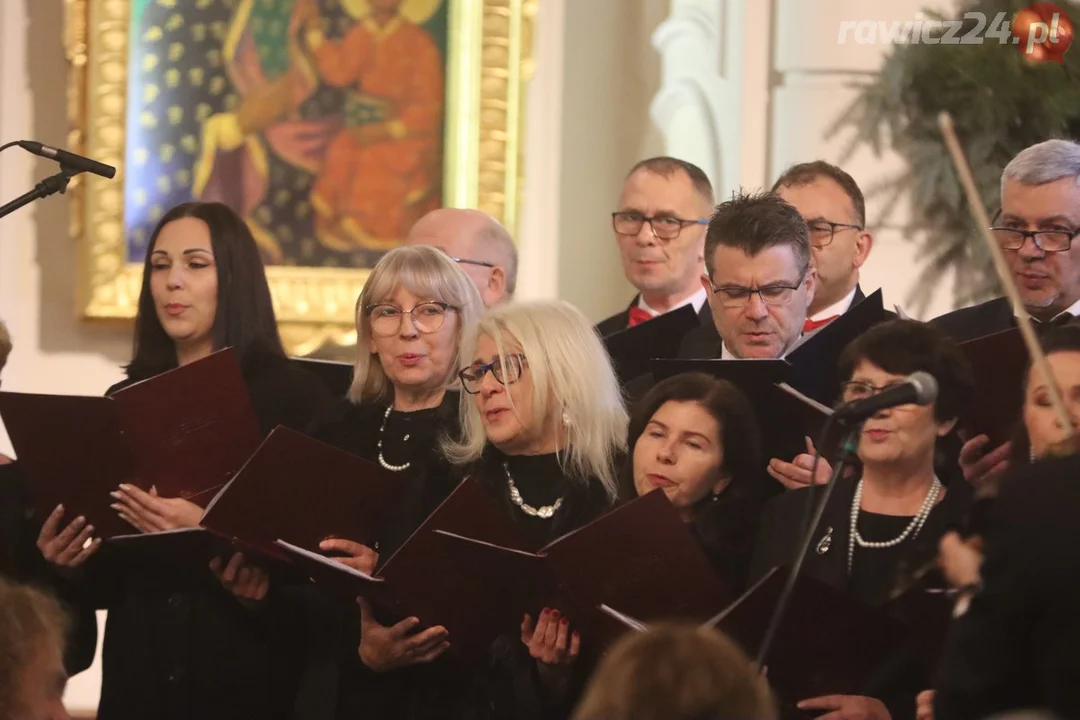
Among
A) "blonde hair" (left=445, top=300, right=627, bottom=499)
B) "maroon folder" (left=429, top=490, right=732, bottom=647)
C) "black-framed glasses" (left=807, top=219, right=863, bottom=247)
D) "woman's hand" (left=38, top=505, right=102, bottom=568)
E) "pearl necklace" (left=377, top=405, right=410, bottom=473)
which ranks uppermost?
"black-framed glasses" (left=807, top=219, right=863, bottom=247)

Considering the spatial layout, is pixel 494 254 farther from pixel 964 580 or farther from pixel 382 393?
pixel 964 580

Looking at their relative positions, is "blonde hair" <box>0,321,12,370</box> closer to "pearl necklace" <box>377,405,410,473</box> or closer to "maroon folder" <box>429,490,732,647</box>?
"pearl necklace" <box>377,405,410,473</box>

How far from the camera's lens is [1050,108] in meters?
5.79

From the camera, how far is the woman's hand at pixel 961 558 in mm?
2428

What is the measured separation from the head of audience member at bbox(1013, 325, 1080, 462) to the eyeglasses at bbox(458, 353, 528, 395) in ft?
3.55

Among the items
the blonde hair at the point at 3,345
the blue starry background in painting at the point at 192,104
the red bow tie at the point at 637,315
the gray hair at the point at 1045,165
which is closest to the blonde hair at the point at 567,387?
the gray hair at the point at 1045,165

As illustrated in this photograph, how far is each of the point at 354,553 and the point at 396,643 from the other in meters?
0.23

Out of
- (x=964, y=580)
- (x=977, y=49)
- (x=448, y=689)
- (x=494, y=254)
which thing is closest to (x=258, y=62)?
(x=494, y=254)

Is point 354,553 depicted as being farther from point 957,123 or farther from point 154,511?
point 957,123

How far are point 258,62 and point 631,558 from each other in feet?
12.9

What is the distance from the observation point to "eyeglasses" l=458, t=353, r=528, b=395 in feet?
11.9

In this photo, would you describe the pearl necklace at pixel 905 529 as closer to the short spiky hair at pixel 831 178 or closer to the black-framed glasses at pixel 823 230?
the black-framed glasses at pixel 823 230

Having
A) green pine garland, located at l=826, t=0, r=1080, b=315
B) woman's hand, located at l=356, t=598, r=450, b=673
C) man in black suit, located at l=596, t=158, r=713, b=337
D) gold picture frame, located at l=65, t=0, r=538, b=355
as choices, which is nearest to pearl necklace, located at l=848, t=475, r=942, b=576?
woman's hand, located at l=356, t=598, r=450, b=673

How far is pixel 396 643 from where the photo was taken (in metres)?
3.45
